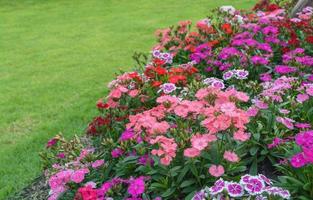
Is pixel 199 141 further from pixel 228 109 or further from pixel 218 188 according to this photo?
pixel 218 188

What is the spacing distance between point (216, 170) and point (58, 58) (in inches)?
259

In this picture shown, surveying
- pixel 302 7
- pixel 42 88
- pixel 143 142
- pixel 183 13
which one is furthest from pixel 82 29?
pixel 143 142

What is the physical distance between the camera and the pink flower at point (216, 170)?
9.73 feet

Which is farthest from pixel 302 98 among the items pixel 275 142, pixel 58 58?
pixel 58 58

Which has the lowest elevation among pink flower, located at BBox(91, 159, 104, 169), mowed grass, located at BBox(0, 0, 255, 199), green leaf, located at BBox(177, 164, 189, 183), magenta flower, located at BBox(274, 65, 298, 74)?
mowed grass, located at BBox(0, 0, 255, 199)

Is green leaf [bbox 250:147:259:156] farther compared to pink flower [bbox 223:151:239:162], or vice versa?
green leaf [bbox 250:147:259:156]

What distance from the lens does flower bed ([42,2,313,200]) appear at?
2996 mm

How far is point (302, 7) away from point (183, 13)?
5.63 m

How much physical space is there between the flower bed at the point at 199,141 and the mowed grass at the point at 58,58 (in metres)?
0.99

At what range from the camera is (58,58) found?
30.1 ft

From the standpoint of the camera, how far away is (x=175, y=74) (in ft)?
16.1

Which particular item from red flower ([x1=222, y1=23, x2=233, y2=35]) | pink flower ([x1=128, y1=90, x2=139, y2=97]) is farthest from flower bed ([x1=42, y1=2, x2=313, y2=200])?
red flower ([x1=222, y1=23, x2=233, y2=35])

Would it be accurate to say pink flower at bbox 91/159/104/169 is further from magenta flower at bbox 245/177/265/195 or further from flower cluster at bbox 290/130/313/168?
flower cluster at bbox 290/130/313/168

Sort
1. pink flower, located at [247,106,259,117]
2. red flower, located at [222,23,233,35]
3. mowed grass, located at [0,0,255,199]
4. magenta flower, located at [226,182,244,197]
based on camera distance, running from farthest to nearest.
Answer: red flower, located at [222,23,233,35] → mowed grass, located at [0,0,255,199] → pink flower, located at [247,106,259,117] → magenta flower, located at [226,182,244,197]
